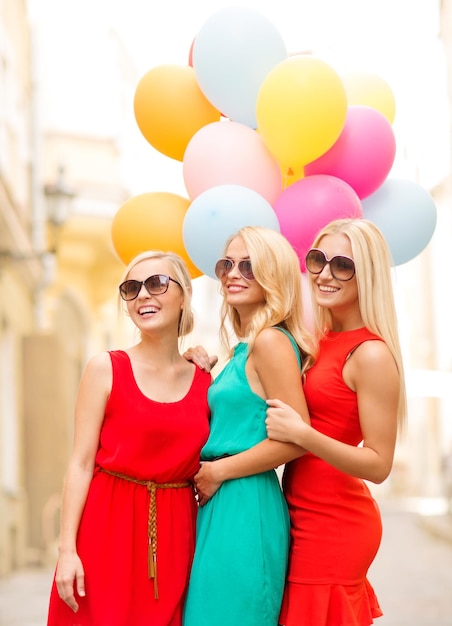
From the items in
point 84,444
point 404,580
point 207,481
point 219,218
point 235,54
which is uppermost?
point 235,54

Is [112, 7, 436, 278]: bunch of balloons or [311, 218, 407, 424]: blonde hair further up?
[112, 7, 436, 278]: bunch of balloons

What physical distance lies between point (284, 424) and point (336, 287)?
0.41 metres

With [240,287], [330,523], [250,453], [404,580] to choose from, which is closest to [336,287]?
[240,287]

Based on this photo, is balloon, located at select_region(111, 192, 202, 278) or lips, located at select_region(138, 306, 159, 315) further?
balloon, located at select_region(111, 192, 202, 278)

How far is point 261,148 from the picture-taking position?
10.9 feet

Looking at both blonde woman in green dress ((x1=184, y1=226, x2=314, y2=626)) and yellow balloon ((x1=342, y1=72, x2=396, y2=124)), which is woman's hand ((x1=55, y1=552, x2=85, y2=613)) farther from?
yellow balloon ((x1=342, y1=72, x2=396, y2=124))

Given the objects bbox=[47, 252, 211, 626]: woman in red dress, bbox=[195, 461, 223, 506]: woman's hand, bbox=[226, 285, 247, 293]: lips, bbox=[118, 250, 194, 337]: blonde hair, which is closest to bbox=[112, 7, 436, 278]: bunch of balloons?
bbox=[118, 250, 194, 337]: blonde hair

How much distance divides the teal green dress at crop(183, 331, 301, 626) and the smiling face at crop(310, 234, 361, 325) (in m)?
0.27

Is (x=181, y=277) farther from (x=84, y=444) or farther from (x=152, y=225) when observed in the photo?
(x=152, y=225)

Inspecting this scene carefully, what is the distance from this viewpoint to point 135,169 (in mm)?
11578

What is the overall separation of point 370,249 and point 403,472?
12.5 m

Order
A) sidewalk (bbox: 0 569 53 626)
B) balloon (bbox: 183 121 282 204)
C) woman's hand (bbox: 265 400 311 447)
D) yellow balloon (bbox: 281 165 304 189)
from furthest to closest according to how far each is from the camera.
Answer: sidewalk (bbox: 0 569 53 626) → yellow balloon (bbox: 281 165 304 189) → balloon (bbox: 183 121 282 204) → woman's hand (bbox: 265 400 311 447)

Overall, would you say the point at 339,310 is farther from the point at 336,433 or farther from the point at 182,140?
the point at 182,140

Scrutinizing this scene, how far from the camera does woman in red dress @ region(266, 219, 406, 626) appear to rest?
229 cm
